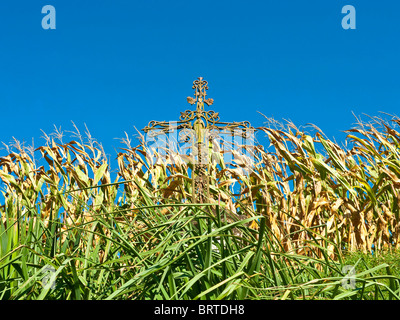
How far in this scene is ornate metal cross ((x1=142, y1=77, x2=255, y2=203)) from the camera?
13.0ft

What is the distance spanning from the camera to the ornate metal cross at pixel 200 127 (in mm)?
3953

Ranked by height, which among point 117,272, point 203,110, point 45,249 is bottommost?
point 117,272

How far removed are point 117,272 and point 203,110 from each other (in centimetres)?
243

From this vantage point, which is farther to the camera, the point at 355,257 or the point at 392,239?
the point at 392,239

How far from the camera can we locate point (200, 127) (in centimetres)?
407

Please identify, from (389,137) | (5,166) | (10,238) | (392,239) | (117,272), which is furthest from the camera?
(5,166)

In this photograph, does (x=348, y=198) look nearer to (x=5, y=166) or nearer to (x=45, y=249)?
(x=45, y=249)
